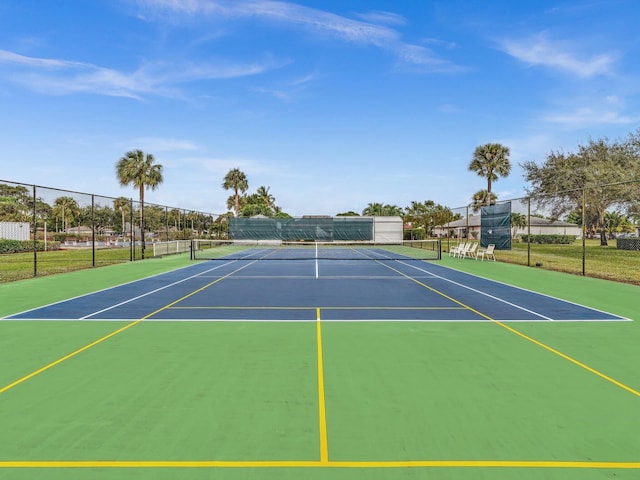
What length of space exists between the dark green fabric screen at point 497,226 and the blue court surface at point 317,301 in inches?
359

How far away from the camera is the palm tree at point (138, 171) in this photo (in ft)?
121

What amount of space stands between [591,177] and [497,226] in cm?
1586
